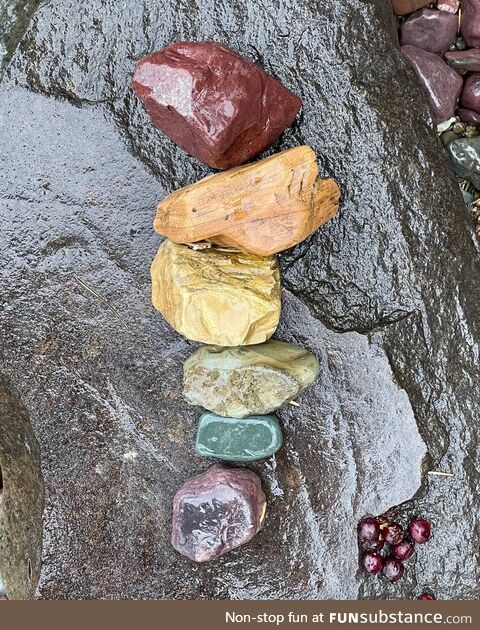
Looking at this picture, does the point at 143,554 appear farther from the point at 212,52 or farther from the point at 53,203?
the point at 212,52

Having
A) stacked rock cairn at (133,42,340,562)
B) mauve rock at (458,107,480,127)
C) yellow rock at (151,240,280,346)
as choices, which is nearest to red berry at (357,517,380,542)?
stacked rock cairn at (133,42,340,562)

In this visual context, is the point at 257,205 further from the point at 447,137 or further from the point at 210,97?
the point at 447,137

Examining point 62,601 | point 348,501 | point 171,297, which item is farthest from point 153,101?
point 62,601

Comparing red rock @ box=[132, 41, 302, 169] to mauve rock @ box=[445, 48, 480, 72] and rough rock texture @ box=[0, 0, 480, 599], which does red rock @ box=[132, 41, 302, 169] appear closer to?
rough rock texture @ box=[0, 0, 480, 599]

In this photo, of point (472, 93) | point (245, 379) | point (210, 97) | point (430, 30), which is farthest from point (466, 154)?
Result: point (245, 379)

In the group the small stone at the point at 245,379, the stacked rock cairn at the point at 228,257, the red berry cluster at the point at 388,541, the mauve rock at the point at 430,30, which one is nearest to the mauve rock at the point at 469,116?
the mauve rock at the point at 430,30

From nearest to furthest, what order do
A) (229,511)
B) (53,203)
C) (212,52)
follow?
(212,52) → (229,511) → (53,203)
